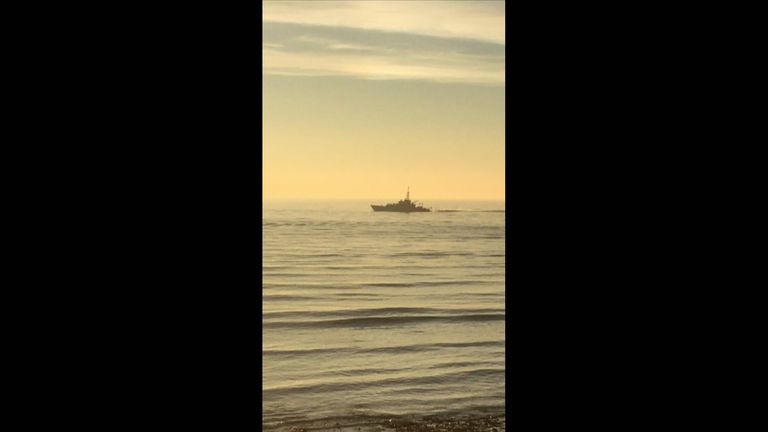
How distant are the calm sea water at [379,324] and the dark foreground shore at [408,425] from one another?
0.46ft

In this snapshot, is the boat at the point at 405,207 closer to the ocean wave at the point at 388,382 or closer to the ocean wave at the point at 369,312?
the ocean wave at the point at 369,312

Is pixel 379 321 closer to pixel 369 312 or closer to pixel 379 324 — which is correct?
pixel 379 324

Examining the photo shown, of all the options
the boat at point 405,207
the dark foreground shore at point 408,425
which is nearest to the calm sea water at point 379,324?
the dark foreground shore at point 408,425

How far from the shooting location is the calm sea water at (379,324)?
5.82 m

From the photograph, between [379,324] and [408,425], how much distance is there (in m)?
4.05

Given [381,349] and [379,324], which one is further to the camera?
[379,324]

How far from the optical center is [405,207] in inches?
914

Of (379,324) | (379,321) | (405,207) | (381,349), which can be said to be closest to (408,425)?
(381,349)

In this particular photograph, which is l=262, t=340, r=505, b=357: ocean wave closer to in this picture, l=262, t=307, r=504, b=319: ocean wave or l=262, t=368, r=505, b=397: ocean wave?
l=262, t=368, r=505, b=397: ocean wave
